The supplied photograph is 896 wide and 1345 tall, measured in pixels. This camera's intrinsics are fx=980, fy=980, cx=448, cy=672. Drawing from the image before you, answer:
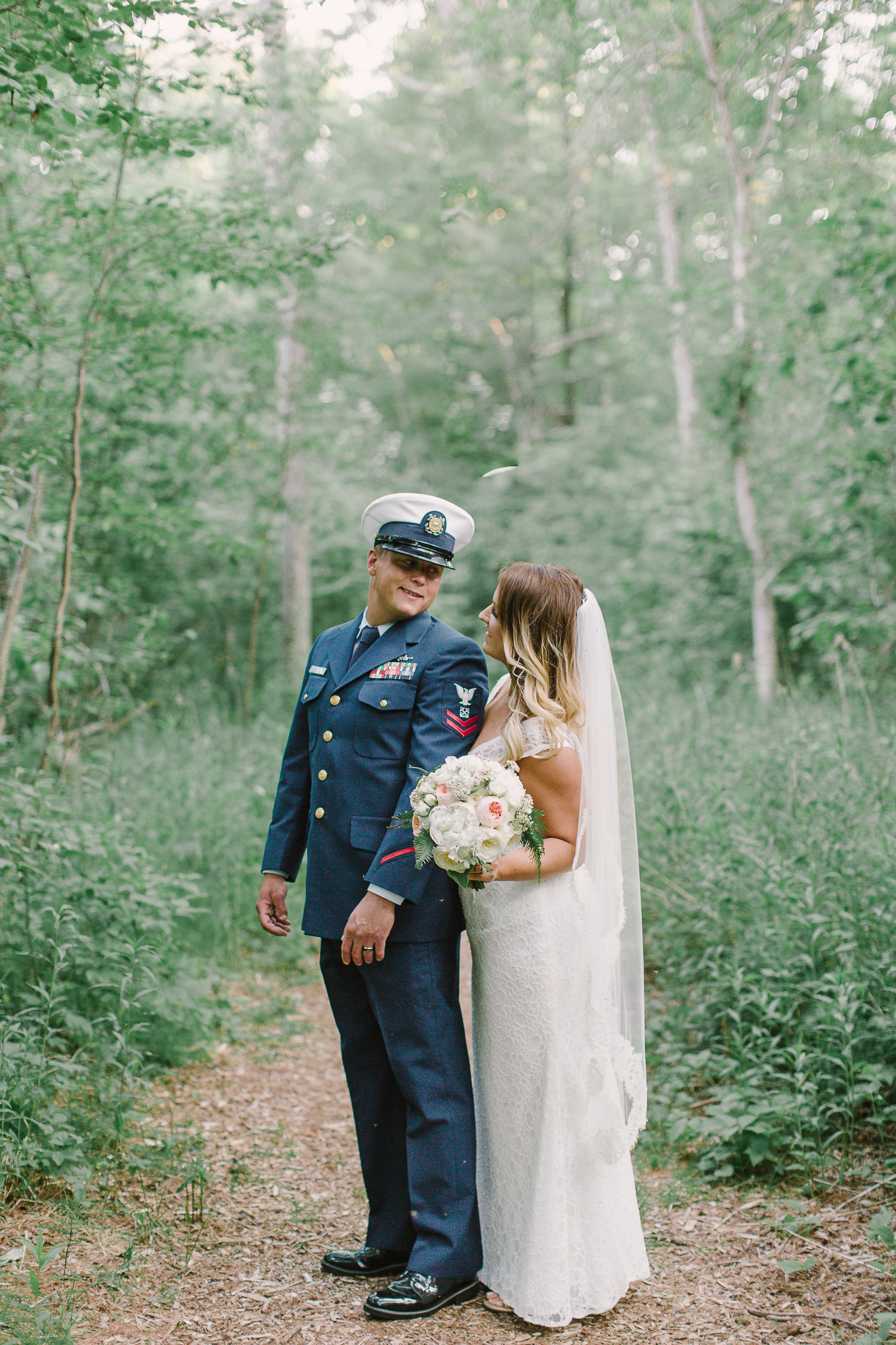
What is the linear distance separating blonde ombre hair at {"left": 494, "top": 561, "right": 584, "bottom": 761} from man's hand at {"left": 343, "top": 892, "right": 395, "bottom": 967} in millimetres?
553

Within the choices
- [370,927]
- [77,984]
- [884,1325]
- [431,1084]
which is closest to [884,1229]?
[884,1325]

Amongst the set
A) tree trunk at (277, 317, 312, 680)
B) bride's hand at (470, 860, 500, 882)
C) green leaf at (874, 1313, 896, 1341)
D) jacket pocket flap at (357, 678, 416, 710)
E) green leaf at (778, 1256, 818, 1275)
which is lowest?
green leaf at (778, 1256, 818, 1275)

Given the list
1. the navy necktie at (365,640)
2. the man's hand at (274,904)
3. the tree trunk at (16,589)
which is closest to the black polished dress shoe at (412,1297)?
A: the man's hand at (274,904)

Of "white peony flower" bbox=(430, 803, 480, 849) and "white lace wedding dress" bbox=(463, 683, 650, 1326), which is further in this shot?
"white lace wedding dress" bbox=(463, 683, 650, 1326)

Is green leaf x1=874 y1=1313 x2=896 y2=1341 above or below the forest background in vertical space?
below

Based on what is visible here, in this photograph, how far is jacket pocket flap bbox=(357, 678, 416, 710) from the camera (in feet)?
9.26

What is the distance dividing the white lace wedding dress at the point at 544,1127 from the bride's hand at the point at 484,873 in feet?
0.73

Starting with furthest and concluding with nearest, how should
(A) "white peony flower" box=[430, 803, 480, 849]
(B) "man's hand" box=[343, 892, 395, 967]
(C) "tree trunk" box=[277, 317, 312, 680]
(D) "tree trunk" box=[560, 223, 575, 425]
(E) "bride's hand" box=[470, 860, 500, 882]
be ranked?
(D) "tree trunk" box=[560, 223, 575, 425] < (C) "tree trunk" box=[277, 317, 312, 680] < (B) "man's hand" box=[343, 892, 395, 967] < (E) "bride's hand" box=[470, 860, 500, 882] < (A) "white peony flower" box=[430, 803, 480, 849]

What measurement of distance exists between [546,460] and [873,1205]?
614 inches

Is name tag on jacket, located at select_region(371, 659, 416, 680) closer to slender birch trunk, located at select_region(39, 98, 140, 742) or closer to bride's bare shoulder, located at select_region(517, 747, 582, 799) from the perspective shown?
bride's bare shoulder, located at select_region(517, 747, 582, 799)

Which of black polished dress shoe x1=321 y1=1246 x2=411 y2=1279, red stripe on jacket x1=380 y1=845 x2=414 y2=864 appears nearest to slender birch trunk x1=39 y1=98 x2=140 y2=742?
red stripe on jacket x1=380 y1=845 x2=414 y2=864

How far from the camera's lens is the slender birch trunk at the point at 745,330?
28.3ft

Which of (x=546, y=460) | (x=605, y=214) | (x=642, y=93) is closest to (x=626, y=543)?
(x=546, y=460)

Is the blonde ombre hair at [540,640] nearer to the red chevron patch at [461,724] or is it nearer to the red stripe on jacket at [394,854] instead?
the red chevron patch at [461,724]
